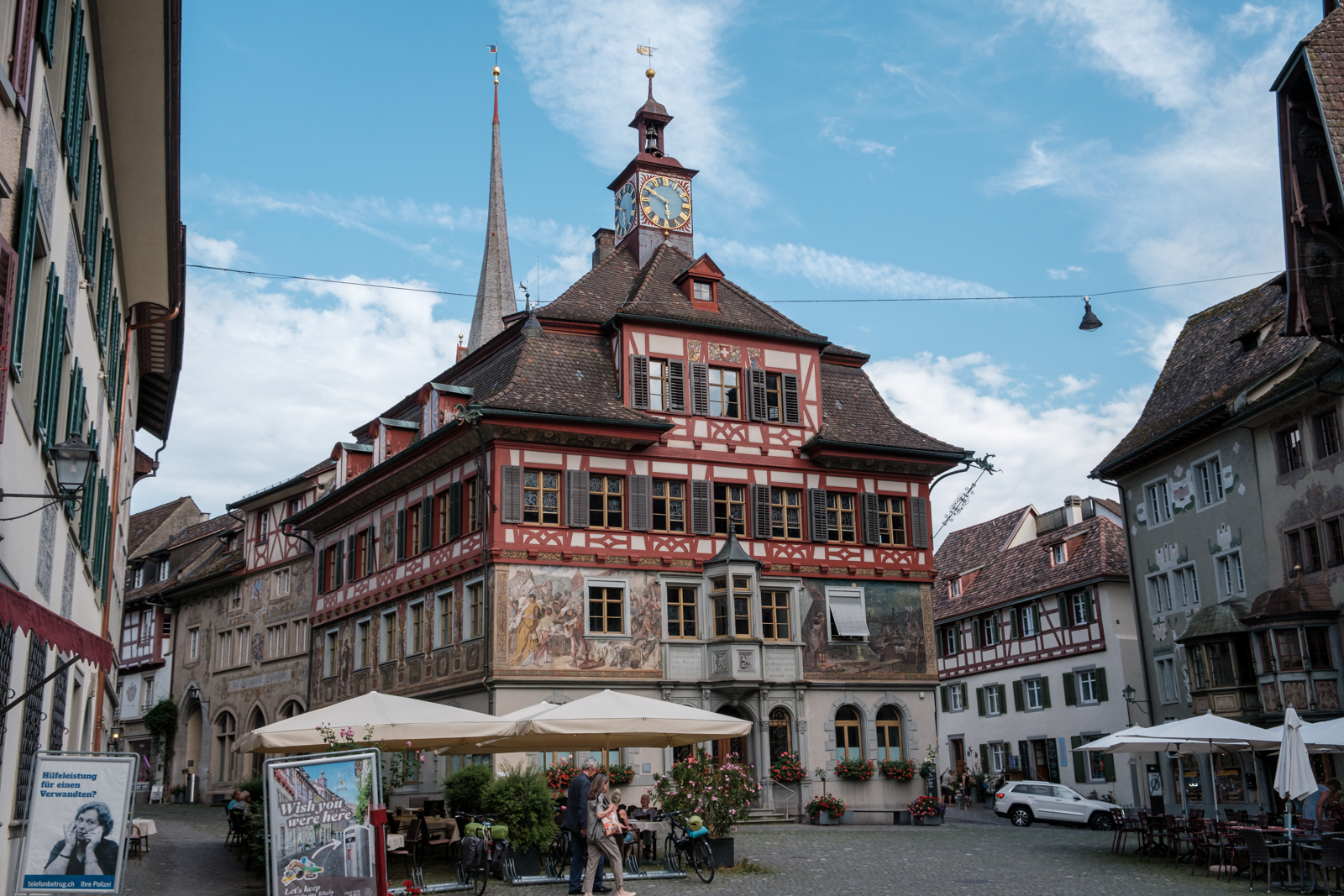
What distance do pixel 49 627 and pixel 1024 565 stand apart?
43.9 m

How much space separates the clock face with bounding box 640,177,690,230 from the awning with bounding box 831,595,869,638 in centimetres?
1267

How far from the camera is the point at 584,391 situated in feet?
101

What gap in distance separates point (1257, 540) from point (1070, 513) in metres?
20.0

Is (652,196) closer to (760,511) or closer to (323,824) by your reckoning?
(760,511)

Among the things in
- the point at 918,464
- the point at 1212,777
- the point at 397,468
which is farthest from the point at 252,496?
the point at 1212,777

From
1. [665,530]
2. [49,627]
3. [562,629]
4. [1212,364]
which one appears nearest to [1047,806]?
[1212,364]

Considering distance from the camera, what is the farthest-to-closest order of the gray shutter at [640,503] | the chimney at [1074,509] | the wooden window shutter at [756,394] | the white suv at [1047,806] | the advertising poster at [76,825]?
1. the chimney at [1074,509]
2. the white suv at [1047,806]
3. the wooden window shutter at [756,394]
4. the gray shutter at [640,503]
5. the advertising poster at [76,825]

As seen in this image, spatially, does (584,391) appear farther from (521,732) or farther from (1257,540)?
(1257,540)

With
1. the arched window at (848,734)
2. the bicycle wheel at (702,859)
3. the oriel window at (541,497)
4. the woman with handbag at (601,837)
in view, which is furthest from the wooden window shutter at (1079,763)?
the woman with handbag at (601,837)

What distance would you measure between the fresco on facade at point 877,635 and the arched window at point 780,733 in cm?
133

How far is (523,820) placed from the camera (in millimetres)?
17625

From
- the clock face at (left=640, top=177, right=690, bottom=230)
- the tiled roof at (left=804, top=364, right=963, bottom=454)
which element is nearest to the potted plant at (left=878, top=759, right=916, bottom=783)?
the tiled roof at (left=804, top=364, right=963, bottom=454)

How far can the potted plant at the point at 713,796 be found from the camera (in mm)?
18422

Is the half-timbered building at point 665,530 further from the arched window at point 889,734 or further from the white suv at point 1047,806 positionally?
the white suv at point 1047,806
